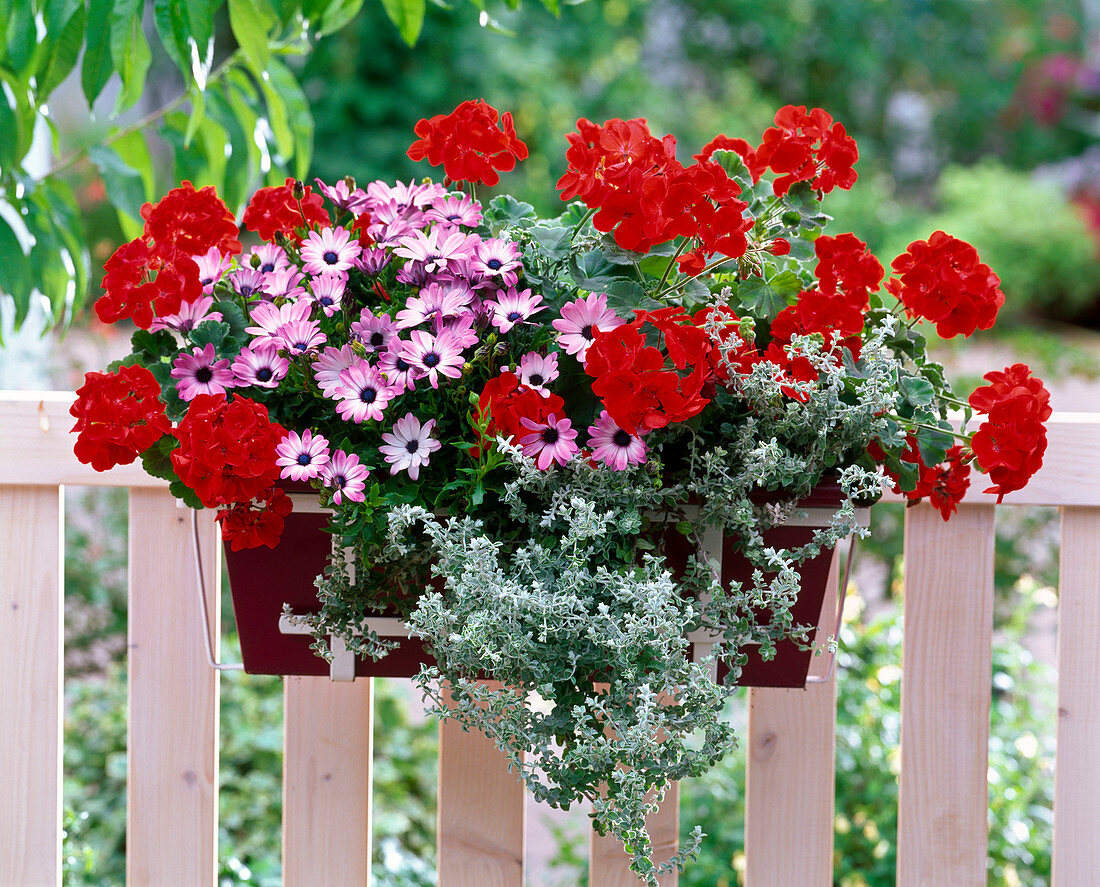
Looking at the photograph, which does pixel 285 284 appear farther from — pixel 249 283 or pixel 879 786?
pixel 879 786

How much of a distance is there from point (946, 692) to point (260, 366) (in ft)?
2.71

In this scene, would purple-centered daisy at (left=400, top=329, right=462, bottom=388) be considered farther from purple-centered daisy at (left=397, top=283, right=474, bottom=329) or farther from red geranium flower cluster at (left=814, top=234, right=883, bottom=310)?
red geranium flower cluster at (left=814, top=234, right=883, bottom=310)

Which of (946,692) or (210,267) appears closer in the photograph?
(210,267)

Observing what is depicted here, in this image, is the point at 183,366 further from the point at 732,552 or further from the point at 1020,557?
the point at 1020,557

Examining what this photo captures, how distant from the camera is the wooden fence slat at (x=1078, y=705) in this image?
1.12 m

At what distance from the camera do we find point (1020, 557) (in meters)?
2.54

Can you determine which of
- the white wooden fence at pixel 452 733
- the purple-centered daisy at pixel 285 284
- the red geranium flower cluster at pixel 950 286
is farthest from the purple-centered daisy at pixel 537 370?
the white wooden fence at pixel 452 733

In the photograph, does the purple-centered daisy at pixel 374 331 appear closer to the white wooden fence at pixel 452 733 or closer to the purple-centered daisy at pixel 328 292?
the purple-centered daisy at pixel 328 292

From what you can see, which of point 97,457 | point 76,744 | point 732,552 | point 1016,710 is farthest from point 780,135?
point 76,744

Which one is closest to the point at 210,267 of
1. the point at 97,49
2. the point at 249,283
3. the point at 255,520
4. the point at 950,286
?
the point at 249,283

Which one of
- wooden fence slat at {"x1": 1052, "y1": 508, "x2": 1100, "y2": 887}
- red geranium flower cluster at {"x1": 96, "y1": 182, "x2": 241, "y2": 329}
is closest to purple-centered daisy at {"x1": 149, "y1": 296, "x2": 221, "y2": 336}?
red geranium flower cluster at {"x1": 96, "y1": 182, "x2": 241, "y2": 329}

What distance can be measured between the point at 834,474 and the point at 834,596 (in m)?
0.29

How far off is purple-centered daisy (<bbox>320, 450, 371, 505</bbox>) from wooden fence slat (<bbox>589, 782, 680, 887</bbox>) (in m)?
0.55

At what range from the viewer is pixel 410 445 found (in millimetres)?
839
